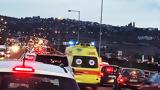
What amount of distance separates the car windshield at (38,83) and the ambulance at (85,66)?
18.6 m

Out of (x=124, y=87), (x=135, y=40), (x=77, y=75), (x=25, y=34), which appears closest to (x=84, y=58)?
(x=77, y=75)

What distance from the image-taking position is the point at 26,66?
316 inches

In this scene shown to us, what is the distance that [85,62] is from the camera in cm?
2789

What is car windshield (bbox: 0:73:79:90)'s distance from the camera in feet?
25.4

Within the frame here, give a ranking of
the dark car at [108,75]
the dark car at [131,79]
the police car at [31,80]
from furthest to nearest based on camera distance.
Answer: the dark car at [108,75], the dark car at [131,79], the police car at [31,80]

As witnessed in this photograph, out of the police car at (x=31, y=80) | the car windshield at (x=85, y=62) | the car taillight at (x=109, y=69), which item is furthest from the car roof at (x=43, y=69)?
the car taillight at (x=109, y=69)

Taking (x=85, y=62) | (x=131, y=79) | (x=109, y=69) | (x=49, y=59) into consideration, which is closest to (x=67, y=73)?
(x=49, y=59)

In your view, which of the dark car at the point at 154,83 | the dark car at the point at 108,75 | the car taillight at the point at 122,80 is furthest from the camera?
the dark car at the point at 108,75

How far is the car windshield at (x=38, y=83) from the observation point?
25.4 feet

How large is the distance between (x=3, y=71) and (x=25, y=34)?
447ft

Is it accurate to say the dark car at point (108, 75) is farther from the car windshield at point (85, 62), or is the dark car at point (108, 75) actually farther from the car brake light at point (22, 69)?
the car brake light at point (22, 69)

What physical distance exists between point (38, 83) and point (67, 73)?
21.2 inches

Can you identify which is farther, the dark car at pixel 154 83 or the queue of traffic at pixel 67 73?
the dark car at pixel 154 83

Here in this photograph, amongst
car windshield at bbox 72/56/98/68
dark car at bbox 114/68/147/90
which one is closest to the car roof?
car windshield at bbox 72/56/98/68
